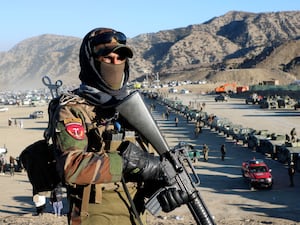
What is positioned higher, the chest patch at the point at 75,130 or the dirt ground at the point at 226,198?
the chest patch at the point at 75,130

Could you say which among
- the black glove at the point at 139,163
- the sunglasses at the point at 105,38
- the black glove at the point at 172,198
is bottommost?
the black glove at the point at 172,198

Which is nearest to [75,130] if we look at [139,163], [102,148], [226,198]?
[102,148]

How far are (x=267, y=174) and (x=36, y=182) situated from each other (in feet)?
59.1

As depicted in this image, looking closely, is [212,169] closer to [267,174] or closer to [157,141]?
[267,174]

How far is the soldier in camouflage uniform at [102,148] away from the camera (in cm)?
268

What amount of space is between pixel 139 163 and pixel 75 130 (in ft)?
1.30

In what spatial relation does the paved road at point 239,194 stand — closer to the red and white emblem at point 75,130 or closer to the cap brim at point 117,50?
the cap brim at point 117,50

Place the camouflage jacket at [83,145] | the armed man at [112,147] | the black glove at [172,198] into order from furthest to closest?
the black glove at [172,198] < the armed man at [112,147] < the camouflage jacket at [83,145]

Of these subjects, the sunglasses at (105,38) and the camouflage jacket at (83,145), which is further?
the sunglasses at (105,38)


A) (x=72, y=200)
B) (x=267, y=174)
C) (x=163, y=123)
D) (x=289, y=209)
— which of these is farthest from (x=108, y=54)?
(x=163, y=123)

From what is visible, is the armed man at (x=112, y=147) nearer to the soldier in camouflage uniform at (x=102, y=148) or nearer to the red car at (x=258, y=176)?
the soldier in camouflage uniform at (x=102, y=148)

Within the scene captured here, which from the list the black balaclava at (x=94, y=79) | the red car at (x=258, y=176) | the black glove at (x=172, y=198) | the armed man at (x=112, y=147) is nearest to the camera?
the armed man at (x=112, y=147)

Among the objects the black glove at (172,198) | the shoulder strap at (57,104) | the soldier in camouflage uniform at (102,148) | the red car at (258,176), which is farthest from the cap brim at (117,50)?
the red car at (258,176)

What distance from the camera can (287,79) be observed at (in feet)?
462
